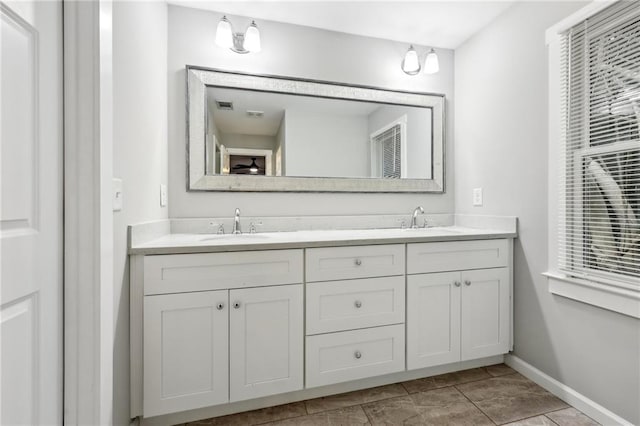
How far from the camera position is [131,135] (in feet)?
4.25

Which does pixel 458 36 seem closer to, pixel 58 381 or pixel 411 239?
pixel 411 239

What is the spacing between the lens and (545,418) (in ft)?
4.75

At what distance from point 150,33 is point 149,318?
55.3 inches

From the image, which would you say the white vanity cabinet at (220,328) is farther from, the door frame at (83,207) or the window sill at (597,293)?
the window sill at (597,293)

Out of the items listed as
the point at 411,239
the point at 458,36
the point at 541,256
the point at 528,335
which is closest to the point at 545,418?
the point at 528,335

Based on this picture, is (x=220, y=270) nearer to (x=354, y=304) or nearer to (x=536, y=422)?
(x=354, y=304)

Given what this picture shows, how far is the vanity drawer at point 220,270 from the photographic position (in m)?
1.33

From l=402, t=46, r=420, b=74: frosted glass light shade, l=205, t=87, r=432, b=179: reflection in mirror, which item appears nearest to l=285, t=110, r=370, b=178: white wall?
l=205, t=87, r=432, b=179: reflection in mirror

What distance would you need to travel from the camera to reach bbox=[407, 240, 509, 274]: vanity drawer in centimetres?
169

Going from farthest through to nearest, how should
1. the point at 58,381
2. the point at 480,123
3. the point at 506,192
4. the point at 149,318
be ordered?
1. the point at 480,123
2. the point at 506,192
3. the point at 149,318
4. the point at 58,381

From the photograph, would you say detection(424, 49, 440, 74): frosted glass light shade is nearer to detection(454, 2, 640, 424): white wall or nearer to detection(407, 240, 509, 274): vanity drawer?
detection(454, 2, 640, 424): white wall

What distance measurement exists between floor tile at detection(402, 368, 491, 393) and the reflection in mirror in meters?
1.34

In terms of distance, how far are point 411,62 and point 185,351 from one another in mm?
2294

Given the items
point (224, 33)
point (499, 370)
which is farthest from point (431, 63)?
point (499, 370)
